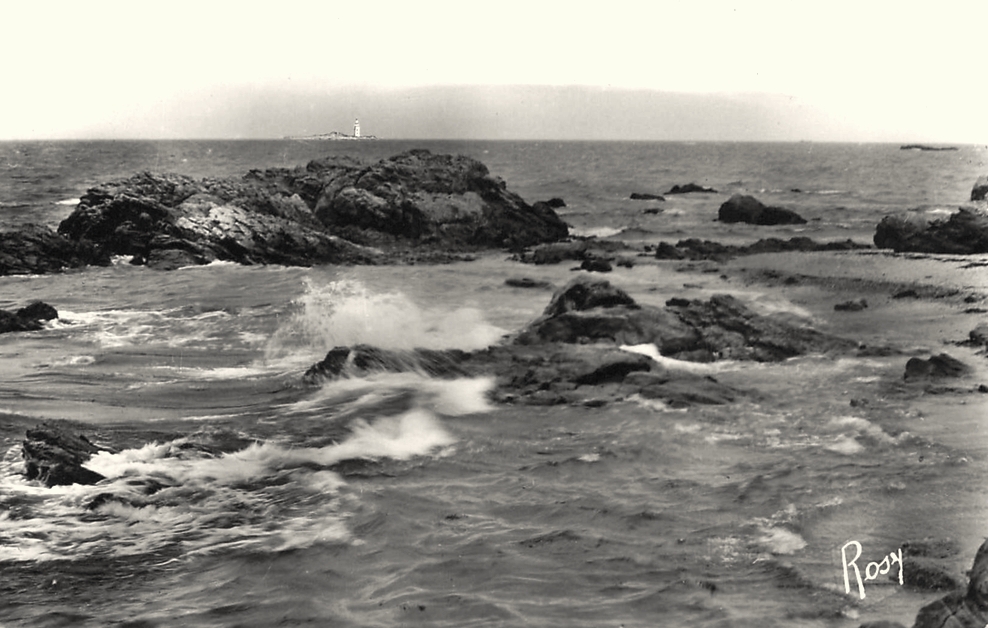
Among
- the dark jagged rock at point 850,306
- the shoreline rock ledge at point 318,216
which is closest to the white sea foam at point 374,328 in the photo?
the dark jagged rock at point 850,306

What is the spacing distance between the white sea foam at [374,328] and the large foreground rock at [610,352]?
0.89m

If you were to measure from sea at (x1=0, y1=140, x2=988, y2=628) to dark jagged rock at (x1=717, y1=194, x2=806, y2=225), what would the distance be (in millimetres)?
20144

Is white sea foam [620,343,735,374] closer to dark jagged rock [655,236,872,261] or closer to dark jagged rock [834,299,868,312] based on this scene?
dark jagged rock [834,299,868,312]

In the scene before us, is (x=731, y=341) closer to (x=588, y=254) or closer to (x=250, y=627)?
(x=250, y=627)

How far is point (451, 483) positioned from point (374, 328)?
7.96 metres

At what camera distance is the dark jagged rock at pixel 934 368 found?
47.6 ft

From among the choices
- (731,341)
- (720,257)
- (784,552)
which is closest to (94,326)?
(731,341)

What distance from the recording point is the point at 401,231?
3472 cm

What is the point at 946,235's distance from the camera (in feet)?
93.4

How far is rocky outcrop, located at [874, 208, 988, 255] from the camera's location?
1106 inches

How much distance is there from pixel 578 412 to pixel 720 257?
18453 mm

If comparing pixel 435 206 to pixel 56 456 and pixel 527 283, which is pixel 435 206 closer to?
pixel 527 283
